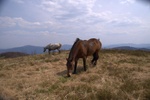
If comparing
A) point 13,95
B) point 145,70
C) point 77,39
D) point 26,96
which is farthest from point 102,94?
point 77,39

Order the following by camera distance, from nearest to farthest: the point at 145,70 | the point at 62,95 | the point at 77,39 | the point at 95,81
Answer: the point at 62,95
the point at 95,81
the point at 145,70
the point at 77,39

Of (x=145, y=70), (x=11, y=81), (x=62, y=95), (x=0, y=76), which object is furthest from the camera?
(x=0, y=76)

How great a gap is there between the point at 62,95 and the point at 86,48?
5.42m

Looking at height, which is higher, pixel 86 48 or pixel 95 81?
pixel 86 48

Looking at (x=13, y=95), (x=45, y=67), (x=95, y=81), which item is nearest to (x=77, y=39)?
(x=45, y=67)

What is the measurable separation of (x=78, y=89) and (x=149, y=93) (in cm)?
257

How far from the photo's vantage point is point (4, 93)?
23.6ft

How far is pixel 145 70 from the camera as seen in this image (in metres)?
10.1

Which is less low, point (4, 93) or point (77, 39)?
point (77, 39)

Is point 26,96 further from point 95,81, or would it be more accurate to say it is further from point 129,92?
point 129,92

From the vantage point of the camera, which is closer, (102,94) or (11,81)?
(102,94)

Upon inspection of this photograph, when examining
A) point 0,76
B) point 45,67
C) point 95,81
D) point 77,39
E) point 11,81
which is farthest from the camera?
point 45,67

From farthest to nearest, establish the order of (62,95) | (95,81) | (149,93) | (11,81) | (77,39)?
(77,39) < (11,81) < (95,81) < (62,95) < (149,93)

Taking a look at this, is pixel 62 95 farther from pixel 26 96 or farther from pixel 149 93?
pixel 149 93
